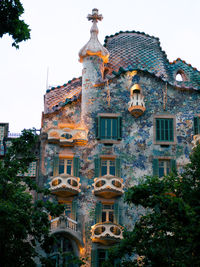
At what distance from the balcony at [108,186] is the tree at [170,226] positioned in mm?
5613

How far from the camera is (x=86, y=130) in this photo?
127 feet

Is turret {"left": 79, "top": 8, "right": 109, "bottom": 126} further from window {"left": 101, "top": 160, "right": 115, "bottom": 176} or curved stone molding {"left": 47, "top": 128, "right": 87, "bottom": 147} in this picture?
window {"left": 101, "top": 160, "right": 115, "bottom": 176}

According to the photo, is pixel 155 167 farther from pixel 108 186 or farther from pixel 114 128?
pixel 114 128

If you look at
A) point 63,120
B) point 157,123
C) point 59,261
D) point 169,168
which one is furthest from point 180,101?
point 59,261

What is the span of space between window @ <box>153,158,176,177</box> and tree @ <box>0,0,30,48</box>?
16.6m

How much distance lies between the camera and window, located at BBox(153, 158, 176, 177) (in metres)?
37.6

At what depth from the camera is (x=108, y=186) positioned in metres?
36.0

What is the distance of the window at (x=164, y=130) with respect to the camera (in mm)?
38500

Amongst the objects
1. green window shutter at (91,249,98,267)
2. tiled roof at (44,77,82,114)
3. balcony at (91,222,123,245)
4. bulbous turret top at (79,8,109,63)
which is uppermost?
bulbous turret top at (79,8,109,63)

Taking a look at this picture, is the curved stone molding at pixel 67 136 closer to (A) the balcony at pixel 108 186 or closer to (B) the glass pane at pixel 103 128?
(B) the glass pane at pixel 103 128

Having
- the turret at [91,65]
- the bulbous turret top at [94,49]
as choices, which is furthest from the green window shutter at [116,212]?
the bulbous turret top at [94,49]

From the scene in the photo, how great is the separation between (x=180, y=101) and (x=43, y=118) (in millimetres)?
8718

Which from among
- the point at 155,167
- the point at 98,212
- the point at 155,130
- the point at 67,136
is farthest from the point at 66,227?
the point at 155,130

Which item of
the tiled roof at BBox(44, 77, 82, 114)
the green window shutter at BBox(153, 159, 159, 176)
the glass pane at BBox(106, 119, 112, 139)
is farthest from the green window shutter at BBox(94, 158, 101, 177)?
the tiled roof at BBox(44, 77, 82, 114)
